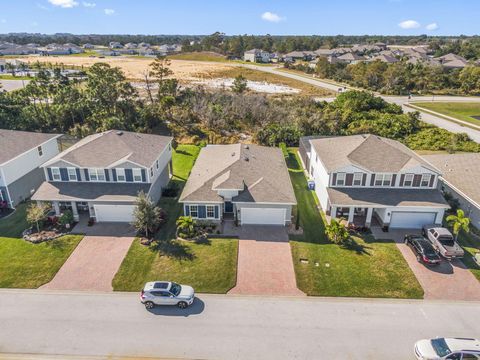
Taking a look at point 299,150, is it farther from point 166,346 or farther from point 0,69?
point 0,69

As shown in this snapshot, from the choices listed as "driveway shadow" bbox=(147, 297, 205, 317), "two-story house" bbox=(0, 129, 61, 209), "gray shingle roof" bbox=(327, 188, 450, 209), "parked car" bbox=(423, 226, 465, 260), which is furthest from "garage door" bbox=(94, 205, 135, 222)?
"parked car" bbox=(423, 226, 465, 260)

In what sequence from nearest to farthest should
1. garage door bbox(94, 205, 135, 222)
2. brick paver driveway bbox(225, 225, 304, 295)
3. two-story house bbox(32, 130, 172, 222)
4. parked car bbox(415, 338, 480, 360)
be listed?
parked car bbox(415, 338, 480, 360), brick paver driveway bbox(225, 225, 304, 295), two-story house bbox(32, 130, 172, 222), garage door bbox(94, 205, 135, 222)

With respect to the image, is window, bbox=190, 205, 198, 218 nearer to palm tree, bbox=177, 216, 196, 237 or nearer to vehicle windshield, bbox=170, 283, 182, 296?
palm tree, bbox=177, 216, 196, 237

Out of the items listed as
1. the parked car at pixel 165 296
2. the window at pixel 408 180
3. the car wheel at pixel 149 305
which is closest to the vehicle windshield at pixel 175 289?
the parked car at pixel 165 296

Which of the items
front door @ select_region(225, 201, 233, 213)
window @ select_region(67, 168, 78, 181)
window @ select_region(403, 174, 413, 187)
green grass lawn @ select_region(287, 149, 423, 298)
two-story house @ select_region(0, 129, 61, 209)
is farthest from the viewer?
two-story house @ select_region(0, 129, 61, 209)

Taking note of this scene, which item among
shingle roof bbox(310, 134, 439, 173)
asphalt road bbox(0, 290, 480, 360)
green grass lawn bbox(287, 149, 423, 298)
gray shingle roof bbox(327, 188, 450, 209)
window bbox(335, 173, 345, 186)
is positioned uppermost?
shingle roof bbox(310, 134, 439, 173)

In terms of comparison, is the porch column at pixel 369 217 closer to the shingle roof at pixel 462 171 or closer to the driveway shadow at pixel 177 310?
the shingle roof at pixel 462 171
